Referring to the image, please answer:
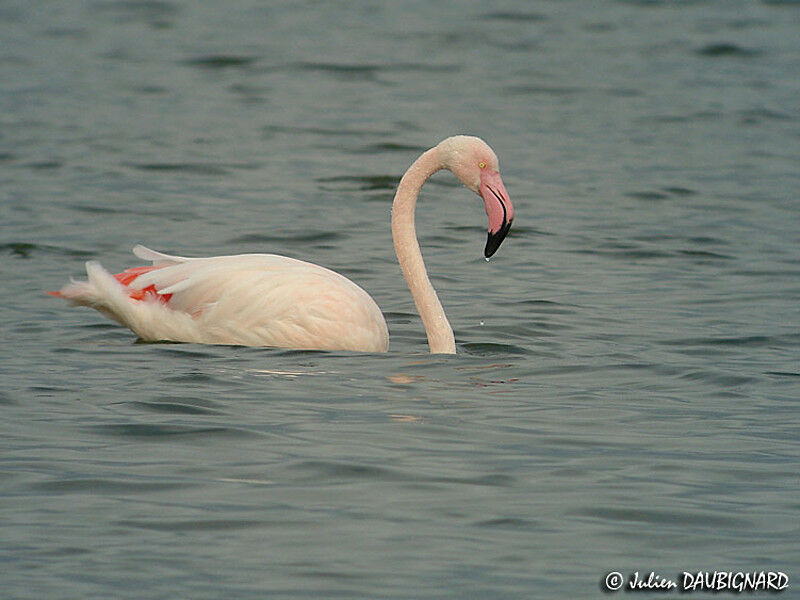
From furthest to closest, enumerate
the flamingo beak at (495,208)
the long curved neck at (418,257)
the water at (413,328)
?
the long curved neck at (418,257), the flamingo beak at (495,208), the water at (413,328)

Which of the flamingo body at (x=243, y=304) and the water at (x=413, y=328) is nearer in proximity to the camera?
→ the water at (x=413, y=328)

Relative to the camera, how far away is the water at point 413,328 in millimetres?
5305

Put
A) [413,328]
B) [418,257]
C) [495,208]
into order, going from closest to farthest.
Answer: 1. [495,208]
2. [418,257]
3. [413,328]

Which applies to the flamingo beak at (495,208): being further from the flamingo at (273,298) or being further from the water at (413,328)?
the water at (413,328)

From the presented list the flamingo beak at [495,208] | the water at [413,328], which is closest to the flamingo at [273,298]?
the flamingo beak at [495,208]

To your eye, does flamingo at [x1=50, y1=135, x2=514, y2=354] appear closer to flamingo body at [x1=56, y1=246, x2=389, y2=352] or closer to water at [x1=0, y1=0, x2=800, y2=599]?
flamingo body at [x1=56, y1=246, x2=389, y2=352]

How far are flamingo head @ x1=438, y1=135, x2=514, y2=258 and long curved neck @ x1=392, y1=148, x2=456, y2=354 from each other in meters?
0.17

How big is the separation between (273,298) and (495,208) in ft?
4.13

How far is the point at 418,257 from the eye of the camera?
872 cm

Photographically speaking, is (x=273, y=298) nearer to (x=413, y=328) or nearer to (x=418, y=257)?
(x=418, y=257)

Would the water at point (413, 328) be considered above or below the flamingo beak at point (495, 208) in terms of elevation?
below

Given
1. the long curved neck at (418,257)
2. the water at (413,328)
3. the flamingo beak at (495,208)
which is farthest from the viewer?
the long curved neck at (418,257)

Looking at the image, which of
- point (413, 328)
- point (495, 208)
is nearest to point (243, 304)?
point (495, 208)

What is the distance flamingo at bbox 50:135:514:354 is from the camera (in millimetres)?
8125
